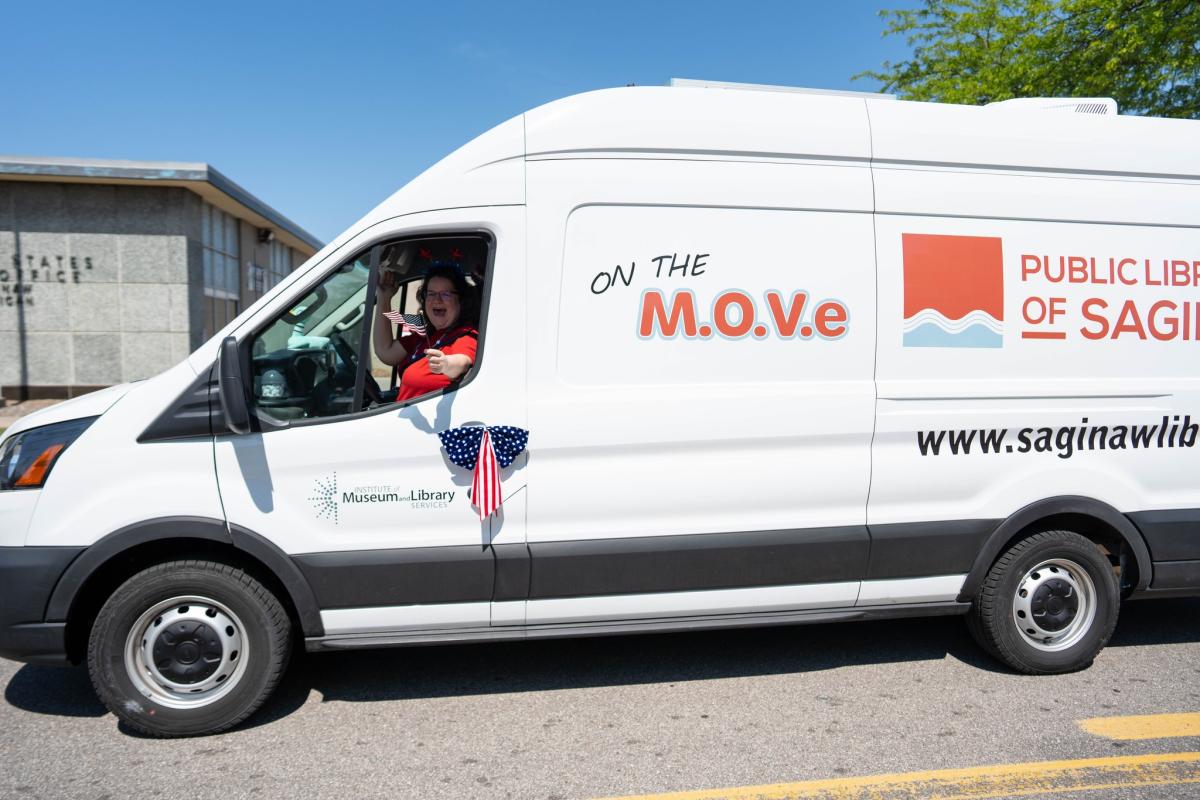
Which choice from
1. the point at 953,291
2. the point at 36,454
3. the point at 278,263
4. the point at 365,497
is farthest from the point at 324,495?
the point at 278,263

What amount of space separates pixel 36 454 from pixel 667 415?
2585mm

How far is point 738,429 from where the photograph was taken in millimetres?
3723

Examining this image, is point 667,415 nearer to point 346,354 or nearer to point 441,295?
point 441,295

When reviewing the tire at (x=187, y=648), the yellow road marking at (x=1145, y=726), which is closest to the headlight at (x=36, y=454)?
the tire at (x=187, y=648)

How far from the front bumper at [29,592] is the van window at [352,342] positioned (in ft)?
3.26

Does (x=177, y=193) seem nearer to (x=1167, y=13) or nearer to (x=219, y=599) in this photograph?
(x=219, y=599)

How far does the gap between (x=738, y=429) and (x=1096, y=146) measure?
2.23 m

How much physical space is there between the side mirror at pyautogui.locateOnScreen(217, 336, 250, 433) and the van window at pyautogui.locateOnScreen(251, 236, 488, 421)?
142 millimetres

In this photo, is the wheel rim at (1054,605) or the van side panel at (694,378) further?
the wheel rim at (1054,605)

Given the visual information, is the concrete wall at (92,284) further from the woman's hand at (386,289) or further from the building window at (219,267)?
the woman's hand at (386,289)

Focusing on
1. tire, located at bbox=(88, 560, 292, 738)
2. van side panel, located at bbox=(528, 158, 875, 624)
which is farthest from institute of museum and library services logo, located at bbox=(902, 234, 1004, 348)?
tire, located at bbox=(88, 560, 292, 738)

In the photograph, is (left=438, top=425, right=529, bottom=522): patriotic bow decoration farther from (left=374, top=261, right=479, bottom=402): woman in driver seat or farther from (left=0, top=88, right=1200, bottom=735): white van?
(left=374, top=261, right=479, bottom=402): woman in driver seat

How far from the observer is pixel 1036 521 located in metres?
4.12

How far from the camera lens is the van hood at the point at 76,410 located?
3.51 meters
